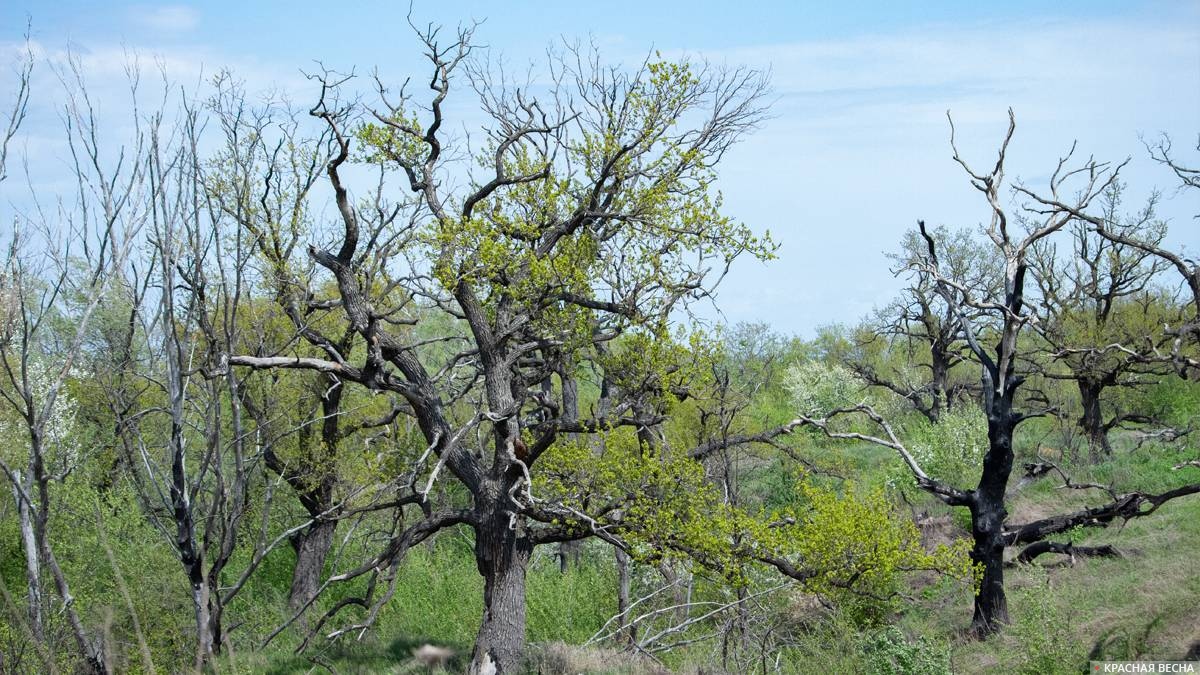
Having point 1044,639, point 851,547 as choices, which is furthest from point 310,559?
point 1044,639

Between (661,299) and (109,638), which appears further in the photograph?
(661,299)

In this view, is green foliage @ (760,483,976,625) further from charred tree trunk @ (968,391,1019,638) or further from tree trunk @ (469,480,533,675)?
tree trunk @ (469,480,533,675)

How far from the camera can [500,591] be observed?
14414 millimetres

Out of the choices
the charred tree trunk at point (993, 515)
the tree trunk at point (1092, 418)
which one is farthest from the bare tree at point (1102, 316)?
the charred tree trunk at point (993, 515)

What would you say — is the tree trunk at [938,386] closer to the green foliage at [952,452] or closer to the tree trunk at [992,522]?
the green foliage at [952,452]

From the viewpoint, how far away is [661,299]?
1438 centimetres

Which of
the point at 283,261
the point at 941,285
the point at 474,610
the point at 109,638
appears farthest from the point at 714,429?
the point at 109,638

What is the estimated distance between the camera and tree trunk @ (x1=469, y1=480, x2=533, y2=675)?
14.2 meters

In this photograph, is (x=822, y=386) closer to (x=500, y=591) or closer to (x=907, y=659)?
(x=500, y=591)

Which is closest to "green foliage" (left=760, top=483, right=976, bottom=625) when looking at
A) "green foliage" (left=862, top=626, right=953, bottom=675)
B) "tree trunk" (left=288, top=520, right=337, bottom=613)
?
"green foliage" (left=862, top=626, right=953, bottom=675)

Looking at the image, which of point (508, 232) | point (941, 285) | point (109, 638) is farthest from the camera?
point (941, 285)

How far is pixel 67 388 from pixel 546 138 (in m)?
16.5

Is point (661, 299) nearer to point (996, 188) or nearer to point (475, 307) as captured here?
point (475, 307)

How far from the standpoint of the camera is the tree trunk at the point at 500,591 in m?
14.2
